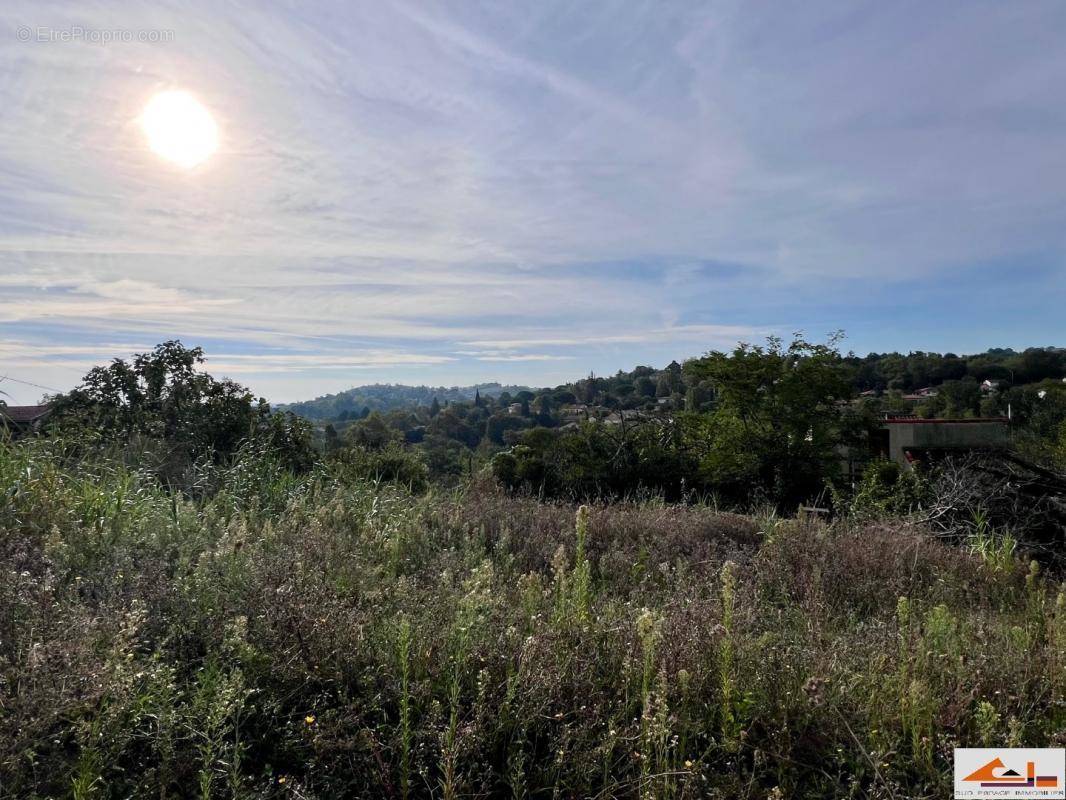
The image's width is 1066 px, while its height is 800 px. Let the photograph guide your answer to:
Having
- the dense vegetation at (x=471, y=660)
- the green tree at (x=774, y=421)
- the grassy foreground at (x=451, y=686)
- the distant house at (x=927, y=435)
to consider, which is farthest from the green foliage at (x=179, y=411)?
the distant house at (x=927, y=435)

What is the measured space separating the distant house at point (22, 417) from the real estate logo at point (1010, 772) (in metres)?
7.11

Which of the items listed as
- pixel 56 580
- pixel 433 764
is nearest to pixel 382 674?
pixel 433 764

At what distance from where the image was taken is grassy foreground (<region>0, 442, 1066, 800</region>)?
1951mm

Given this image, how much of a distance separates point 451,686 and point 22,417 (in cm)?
776

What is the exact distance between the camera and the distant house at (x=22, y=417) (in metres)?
5.97

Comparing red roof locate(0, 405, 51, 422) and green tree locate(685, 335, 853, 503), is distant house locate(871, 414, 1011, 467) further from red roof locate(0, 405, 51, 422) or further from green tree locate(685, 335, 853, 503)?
red roof locate(0, 405, 51, 422)

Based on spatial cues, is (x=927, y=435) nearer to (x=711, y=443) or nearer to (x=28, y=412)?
(x=711, y=443)

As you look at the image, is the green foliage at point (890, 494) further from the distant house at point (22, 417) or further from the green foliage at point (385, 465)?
the distant house at point (22, 417)

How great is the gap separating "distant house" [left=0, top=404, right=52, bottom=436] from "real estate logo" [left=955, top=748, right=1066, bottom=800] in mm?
7113

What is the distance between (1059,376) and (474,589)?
175ft

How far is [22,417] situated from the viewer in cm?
751

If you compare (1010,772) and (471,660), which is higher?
(471,660)

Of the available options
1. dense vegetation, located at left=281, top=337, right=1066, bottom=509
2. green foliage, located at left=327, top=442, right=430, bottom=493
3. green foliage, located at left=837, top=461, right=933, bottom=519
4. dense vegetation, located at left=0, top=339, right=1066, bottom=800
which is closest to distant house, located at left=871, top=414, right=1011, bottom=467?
dense vegetation, located at left=281, top=337, right=1066, bottom=509

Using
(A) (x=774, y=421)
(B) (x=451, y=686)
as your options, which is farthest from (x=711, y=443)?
(B) (x=451, y=686)
